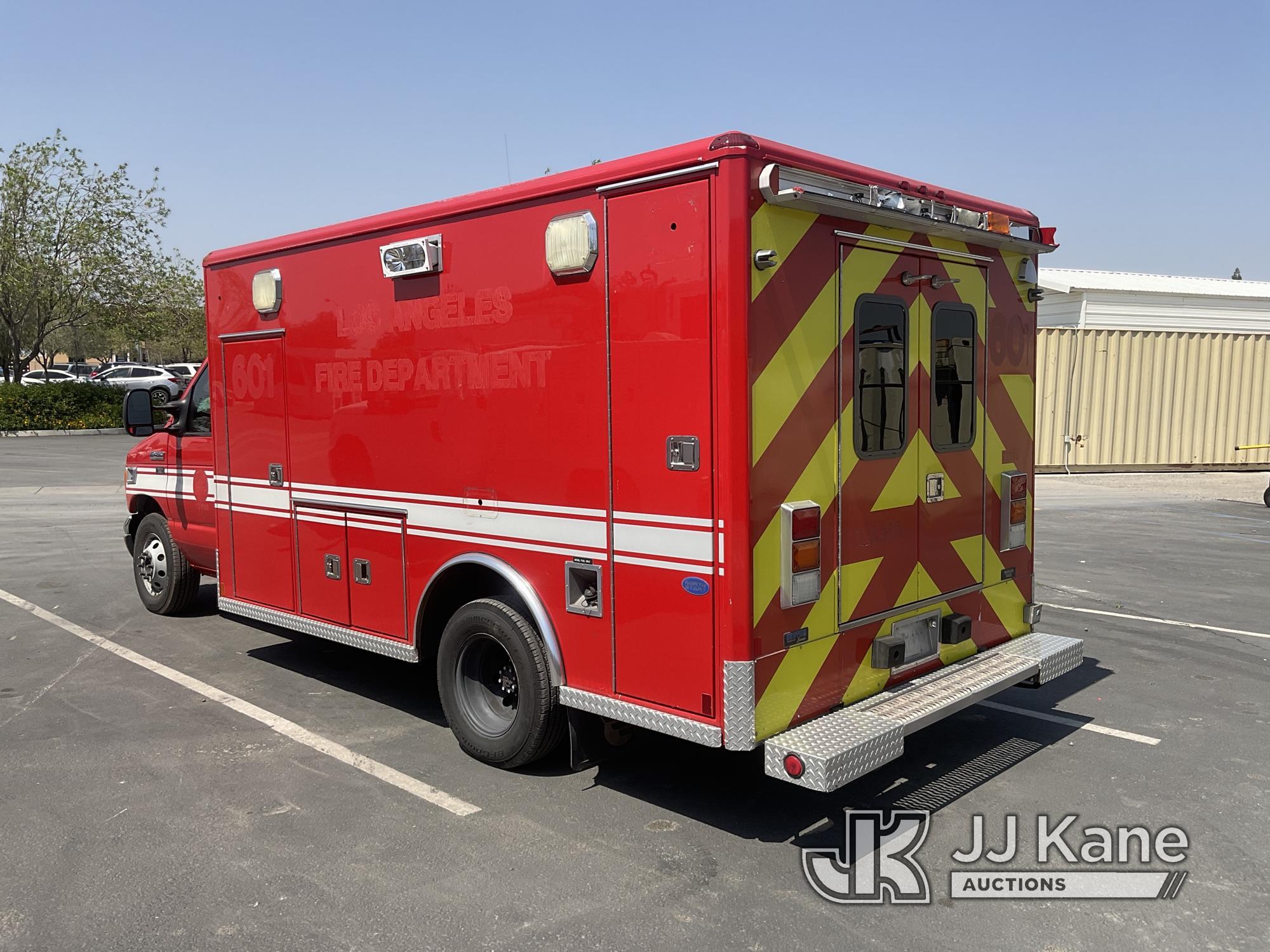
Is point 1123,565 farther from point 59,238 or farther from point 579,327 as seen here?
point 59,238

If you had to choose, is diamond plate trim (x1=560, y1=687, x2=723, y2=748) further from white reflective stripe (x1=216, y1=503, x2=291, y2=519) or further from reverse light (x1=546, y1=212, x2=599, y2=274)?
white reflective stripe (x1=216, y1=503, x2=291, y2=519)

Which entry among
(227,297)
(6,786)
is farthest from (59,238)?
(6,786)

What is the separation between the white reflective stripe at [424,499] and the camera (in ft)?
14.5

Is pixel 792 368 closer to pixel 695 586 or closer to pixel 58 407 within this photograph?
pixel 695 586

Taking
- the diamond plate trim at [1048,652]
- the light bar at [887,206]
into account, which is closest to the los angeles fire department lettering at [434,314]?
the light bar at [887,206]

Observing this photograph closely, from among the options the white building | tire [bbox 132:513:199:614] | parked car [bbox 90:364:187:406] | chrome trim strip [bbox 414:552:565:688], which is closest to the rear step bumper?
chrome trim strip [bbox 414:552:565:688]

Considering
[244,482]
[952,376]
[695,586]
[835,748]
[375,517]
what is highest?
[952,376]

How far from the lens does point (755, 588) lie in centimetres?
389

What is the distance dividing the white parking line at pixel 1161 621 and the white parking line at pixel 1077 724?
2.67 metres

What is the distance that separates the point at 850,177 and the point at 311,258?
308 cm

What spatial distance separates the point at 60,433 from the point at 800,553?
2998cm

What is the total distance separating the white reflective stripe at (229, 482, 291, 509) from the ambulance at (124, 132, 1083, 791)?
0.13 m

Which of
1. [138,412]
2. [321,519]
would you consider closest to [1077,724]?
[321,519]

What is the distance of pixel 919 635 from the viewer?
4.78 meters
